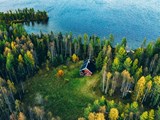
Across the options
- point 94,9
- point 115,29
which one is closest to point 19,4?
point 94,9

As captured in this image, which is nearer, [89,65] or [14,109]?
[14,109]

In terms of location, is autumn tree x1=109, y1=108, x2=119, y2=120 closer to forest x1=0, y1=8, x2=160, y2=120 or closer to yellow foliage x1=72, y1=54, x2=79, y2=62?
forest x1=0, y1=8, x2=160, y2=120

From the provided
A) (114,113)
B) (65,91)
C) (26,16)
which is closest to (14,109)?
(65,91)

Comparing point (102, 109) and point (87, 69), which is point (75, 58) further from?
point (102, 109)

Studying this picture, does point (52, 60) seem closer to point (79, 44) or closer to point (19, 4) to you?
point (79, 44)

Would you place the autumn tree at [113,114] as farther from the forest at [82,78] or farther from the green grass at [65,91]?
the green grass at [65,91]

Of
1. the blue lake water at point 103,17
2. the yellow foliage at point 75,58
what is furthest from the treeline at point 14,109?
the blue lake water at point 103,17
